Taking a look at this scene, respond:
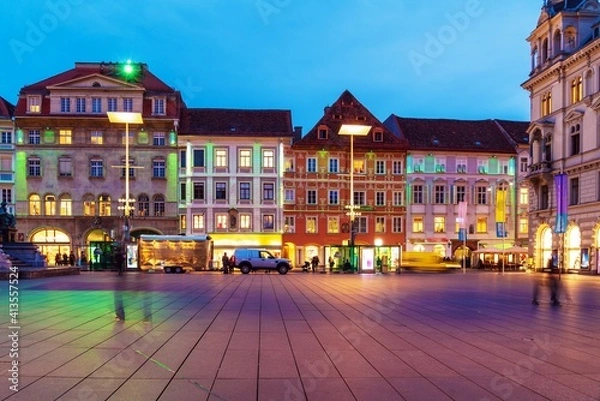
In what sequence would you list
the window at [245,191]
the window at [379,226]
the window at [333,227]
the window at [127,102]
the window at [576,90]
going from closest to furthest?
the window at [576,90], the window at [127,102], the window at [245,191], the window at [333,227], the window at [379,226]

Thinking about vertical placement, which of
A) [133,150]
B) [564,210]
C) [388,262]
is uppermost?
[133,150]

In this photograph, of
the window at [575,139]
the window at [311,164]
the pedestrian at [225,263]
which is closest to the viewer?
the pedestrian at [225,263]

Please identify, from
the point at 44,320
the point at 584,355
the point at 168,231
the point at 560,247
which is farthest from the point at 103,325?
the point at 168,231

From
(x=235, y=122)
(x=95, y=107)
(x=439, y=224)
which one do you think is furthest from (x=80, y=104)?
(x=439, y=224)

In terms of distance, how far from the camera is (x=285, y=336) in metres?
11.3

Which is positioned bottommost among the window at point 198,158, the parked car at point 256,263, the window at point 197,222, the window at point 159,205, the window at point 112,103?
the parked car at point 256,263

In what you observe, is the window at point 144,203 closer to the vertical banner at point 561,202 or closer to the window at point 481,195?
the window at point 481,195

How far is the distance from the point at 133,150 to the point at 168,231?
8.68 metres

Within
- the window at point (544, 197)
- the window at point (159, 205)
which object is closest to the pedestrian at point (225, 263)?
the window at point (159, 205)

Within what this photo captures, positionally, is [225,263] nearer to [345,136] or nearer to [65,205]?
[65,205]

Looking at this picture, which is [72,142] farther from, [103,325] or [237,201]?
[103,325]

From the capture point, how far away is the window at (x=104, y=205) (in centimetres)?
5881

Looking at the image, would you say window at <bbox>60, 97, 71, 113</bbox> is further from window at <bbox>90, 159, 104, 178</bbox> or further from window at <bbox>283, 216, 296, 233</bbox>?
window at <bbox>283, 216, 296, 233</bbox>

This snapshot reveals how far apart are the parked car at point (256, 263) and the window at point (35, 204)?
→ 23.5 m
